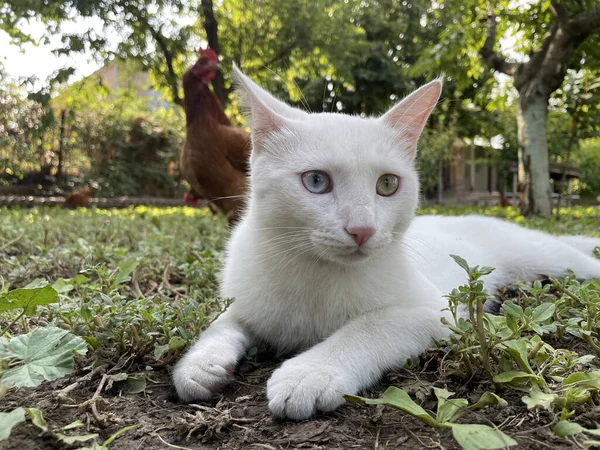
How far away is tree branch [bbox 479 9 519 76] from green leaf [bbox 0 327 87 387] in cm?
711

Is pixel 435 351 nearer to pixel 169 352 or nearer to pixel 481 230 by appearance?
pixel 169 352

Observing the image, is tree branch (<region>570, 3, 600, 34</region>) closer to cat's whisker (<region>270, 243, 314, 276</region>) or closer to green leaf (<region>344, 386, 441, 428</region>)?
cat's whisker (<region>270, 243, 314, 276</region>)

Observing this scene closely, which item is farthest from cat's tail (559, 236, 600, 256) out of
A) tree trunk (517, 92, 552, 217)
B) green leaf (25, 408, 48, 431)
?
tree trunk (517, 92, 552, 217)

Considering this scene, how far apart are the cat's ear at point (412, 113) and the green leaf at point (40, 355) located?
3.84 feet

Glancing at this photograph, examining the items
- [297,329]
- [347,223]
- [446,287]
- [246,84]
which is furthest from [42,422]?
[446,287]

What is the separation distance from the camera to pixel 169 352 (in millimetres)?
1335

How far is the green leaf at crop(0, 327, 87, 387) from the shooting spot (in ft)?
3.19

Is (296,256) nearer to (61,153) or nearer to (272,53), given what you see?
(272,53)

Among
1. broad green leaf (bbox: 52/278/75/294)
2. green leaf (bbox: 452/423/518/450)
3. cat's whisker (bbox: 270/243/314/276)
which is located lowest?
green leaf (bbox: 452/423/518/450)

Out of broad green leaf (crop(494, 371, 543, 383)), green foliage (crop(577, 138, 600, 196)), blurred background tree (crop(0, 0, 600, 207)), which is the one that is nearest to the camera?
broad green leaf (crop(494, 371, 543, 383))

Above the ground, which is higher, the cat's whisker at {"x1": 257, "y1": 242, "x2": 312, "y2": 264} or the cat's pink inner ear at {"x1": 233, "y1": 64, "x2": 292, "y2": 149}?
the cat's pink inner ear at {"x1": 233, "y1": 64, "x2": 292, "y2": 149}

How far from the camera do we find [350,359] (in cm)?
117

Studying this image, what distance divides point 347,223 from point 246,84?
2.01 feet

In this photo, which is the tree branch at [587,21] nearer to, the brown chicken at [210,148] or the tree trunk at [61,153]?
the brown chicken at [210,148]
